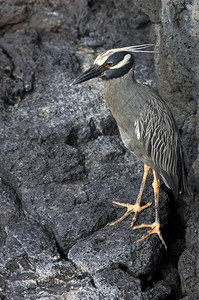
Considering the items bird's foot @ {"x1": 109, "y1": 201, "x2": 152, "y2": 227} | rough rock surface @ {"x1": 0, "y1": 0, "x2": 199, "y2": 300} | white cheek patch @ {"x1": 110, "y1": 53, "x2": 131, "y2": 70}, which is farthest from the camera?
bird's foot @ {"x1": 109, "y1": 201, "x2": 152, "y2": 227}

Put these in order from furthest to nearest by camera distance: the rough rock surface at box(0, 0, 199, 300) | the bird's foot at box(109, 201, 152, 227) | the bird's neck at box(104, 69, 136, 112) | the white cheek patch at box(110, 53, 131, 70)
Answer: the bird's foot at box(109, 201, 152, 227), the bird's neck at box(104, 69, 136, 112), the white cheek patch at box(110, 53, 131, 70), the rough rock surface at box(0, 0, 199, 300)

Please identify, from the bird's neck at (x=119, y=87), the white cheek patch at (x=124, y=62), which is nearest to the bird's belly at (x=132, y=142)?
the bird's neck at (x=119, y=87)

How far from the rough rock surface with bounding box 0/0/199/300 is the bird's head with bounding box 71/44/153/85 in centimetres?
74

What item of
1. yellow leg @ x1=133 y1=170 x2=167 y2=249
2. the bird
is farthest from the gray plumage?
yellow leg @ x1=133 y1=170 x2=167 y2=249

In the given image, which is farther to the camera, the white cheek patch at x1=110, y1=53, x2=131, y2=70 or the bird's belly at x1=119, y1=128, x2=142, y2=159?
the bird's belly at x1=119, y1=128, x2=142, y2=159

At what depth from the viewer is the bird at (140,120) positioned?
13.1 ft

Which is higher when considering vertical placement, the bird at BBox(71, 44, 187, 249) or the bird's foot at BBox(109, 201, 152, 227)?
the bird at BBox(71, 44, 187, 249)

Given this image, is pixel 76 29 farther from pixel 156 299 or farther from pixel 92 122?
pixel 156 299

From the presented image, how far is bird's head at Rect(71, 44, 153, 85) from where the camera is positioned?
12.7 ft

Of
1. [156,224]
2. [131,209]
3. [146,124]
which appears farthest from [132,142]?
[156,224]

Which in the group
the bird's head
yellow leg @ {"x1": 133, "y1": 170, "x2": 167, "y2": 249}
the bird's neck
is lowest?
yellow leg @ {"x1": 133, "y1": 170, "x2": 167, "y2": 249}

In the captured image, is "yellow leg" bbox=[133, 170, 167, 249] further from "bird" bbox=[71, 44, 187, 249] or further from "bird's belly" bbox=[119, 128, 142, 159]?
"bird's belly" bbox=[119, 128, 142, 159]

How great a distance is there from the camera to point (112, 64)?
3.92 metres

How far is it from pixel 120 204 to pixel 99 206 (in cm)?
19
